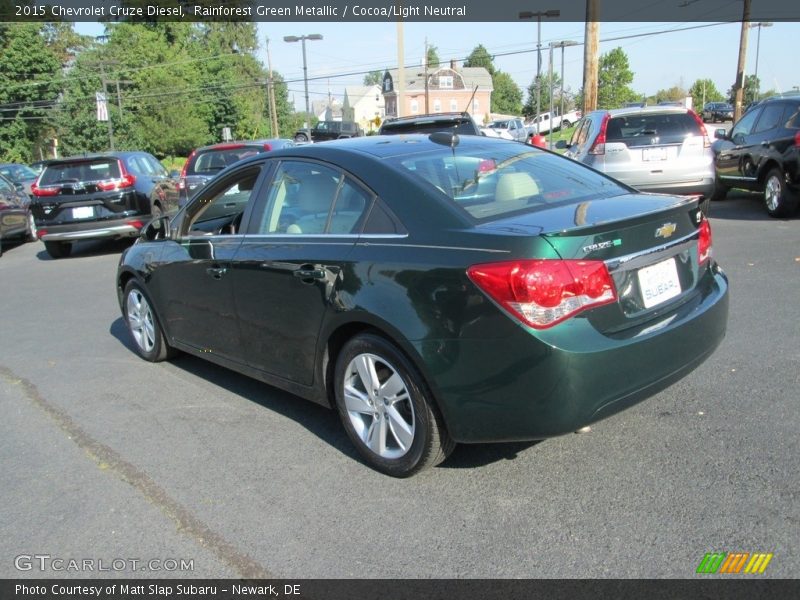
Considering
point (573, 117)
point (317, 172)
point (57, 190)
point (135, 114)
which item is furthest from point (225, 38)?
point (317, 172)

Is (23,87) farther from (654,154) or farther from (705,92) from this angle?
(705,92)

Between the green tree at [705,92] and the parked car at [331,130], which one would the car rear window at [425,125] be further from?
the green tree at [705,92]

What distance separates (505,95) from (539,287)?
127 meters

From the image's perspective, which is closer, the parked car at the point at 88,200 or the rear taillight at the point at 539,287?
the rear taillight at the point at 539,287

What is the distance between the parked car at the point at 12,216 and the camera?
14.0 m

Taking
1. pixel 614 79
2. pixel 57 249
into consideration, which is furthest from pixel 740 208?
pixel 614 79

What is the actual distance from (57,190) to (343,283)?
10032 mm

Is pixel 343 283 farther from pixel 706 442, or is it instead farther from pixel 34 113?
pixel 34 113

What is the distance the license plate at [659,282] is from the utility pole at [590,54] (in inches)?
569

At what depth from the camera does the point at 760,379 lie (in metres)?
4.41

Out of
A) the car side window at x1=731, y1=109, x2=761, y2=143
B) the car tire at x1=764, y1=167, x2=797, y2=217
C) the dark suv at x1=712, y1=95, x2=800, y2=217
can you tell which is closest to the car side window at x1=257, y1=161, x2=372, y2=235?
the dark suv at x1=712, y1=95, x2=800, y2=217

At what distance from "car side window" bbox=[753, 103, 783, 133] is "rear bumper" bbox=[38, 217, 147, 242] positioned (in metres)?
10.1

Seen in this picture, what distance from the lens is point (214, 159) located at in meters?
12.9

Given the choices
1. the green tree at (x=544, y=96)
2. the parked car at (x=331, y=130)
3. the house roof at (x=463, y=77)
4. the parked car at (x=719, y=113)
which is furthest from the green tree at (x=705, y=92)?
the parked car at (x=331, y=130)
